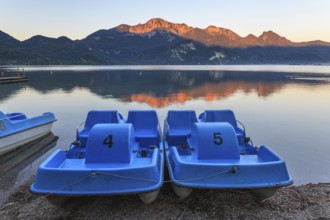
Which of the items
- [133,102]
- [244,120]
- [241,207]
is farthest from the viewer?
[133,102]

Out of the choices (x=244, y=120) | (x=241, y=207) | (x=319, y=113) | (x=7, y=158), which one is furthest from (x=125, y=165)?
(x=319, y=113)

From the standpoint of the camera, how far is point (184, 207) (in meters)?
6.74

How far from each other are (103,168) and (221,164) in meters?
2.90

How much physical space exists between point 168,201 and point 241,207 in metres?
1.85

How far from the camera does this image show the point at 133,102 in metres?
28.4

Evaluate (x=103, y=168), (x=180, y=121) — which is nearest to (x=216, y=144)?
(x=103, y=168)

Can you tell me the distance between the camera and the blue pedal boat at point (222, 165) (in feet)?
21.4

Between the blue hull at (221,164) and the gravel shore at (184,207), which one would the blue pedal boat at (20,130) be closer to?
the gravel shore at (184,207)

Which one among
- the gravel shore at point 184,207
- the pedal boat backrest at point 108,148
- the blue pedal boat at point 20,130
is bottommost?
the gravel shore at point 184,207

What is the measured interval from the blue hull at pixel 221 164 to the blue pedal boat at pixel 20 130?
7371mm

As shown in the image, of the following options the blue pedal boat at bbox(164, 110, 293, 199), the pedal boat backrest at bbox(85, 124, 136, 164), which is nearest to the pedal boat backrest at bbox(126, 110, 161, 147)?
the blue pedal boat at bbox(164, 110, 293, 199)

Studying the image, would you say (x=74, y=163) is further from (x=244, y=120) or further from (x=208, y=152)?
(x=244, y=120)

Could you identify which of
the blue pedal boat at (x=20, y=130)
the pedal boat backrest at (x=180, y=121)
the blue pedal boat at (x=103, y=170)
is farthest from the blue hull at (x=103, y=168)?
the blue pedal boat at (x=20, y=130)

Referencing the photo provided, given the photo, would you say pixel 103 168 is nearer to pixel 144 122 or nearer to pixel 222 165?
pixel 222 165
